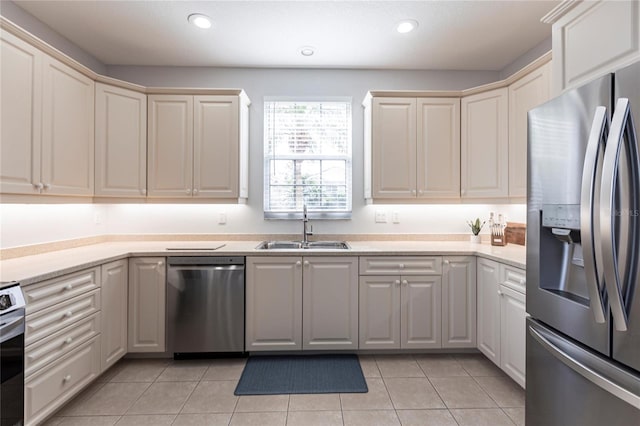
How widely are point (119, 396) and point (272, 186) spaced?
83.3 inches

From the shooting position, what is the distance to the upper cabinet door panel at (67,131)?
7.32ft

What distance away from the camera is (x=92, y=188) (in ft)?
8.82

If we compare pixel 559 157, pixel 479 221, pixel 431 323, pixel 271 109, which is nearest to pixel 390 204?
pixel 479 221

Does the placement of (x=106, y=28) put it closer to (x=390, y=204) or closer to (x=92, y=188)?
(x=92, y=188)

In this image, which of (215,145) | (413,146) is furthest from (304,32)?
(413,146)

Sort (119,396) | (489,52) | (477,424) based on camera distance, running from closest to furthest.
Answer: (477,424) < (119,396) < (489,52)

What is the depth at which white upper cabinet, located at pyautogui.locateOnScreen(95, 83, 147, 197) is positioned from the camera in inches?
107

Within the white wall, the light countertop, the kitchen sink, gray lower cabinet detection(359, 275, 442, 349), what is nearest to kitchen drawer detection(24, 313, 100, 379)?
the light countertop

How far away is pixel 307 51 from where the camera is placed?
292 cm

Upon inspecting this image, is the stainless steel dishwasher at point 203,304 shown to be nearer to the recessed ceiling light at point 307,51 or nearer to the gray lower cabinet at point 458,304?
the gray lower cabinet at point 458,304

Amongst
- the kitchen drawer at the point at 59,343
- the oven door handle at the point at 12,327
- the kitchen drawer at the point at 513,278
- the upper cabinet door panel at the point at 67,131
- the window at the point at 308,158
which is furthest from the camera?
the window at the point at 308,158

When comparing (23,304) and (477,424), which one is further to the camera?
(477,424)

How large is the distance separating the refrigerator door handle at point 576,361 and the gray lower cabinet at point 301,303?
1402 millimetres

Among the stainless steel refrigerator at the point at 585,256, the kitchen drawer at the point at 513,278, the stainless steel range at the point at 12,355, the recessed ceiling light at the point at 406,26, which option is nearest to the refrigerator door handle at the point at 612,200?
the stainless steel refrigerator at the point at 585,256
